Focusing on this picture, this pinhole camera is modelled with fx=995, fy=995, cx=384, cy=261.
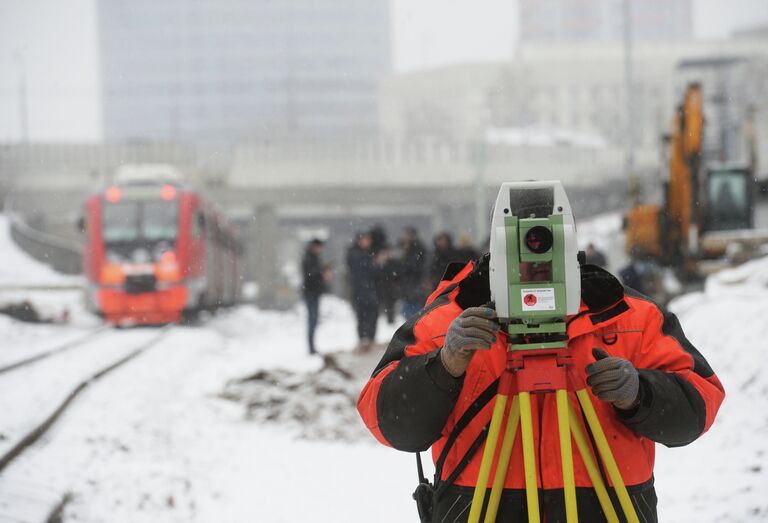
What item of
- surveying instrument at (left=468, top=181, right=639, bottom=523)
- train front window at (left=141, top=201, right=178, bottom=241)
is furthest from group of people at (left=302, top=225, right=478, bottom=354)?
surveying instrument at (left=468, top=181, right=639, bottom=523)

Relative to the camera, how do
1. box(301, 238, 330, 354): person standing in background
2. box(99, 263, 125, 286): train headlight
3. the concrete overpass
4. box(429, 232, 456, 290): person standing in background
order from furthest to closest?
the concrete overpass < box(99, 263, 125, 286): train headlight < box(301, 238, 330, 354): person standing in background < box(429, 232, 456, 290): person standing in background

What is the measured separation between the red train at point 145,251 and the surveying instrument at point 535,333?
1989cm

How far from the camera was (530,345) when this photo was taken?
92.5 inches

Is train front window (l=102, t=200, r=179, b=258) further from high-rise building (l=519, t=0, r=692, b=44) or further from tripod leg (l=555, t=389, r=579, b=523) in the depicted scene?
high-rise building (l=519, t=0, r=692, b=44)

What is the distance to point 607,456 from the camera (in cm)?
245

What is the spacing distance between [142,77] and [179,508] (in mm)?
135362

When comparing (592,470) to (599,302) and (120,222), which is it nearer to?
(599,302)

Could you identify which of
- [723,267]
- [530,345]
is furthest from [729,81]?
[530,345]

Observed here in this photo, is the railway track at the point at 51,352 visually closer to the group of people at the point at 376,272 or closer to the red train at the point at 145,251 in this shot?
the red train at the point at 145,251

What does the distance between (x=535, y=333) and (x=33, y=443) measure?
6.56 m

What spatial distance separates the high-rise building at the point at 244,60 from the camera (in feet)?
412

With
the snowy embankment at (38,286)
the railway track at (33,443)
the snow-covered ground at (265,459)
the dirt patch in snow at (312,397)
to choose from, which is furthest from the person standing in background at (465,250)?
the snowy embankment at (38,286)

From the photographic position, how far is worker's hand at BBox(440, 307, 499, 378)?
2332 millimetres

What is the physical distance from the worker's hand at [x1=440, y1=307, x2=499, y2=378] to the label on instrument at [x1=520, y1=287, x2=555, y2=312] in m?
0.09
